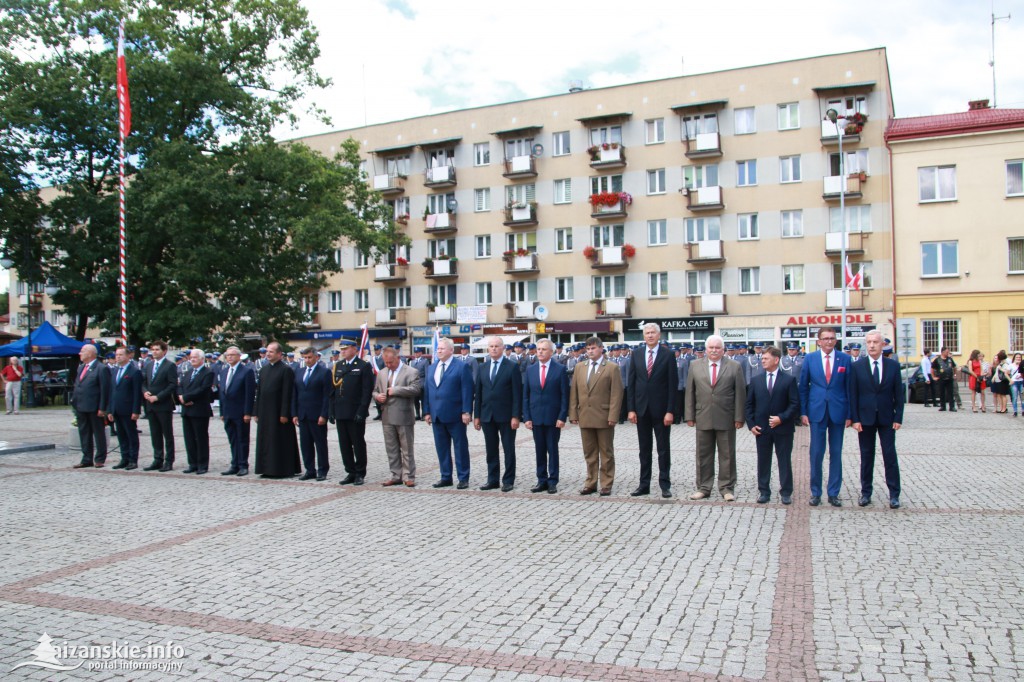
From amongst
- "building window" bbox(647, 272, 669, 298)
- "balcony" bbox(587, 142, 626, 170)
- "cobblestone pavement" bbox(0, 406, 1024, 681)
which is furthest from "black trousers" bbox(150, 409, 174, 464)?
"balcony" bbox(587, 142, 626, 170)

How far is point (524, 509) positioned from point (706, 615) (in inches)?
165

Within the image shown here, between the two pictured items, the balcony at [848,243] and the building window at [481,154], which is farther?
the building window at [481,154]

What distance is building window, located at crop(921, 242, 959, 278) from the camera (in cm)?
3941

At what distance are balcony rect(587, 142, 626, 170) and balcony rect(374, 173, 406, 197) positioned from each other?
41.4 feet

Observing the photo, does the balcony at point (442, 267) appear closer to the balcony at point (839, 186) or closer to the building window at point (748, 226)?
the building window at point (748, 226)

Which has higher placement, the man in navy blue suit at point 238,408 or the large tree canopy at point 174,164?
the large tree canopy at point 174,164

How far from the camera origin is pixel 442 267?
50.9 m

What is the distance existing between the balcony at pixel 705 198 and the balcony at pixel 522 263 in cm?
933

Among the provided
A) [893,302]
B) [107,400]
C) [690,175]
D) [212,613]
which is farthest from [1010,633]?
[690,175]

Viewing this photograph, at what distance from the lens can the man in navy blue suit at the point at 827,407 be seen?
380 inches

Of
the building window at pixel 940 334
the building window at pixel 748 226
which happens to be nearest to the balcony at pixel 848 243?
the building window at pixel 748 226

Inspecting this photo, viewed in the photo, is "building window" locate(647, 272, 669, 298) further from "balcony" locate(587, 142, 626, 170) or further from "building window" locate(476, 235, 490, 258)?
"building window" locate(476, 235, 490, 258)

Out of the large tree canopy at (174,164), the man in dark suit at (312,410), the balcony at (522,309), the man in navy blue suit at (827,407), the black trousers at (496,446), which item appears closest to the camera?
the man in navy blue suit at (827,407)

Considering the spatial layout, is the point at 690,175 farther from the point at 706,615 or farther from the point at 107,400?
the point at 706,615
